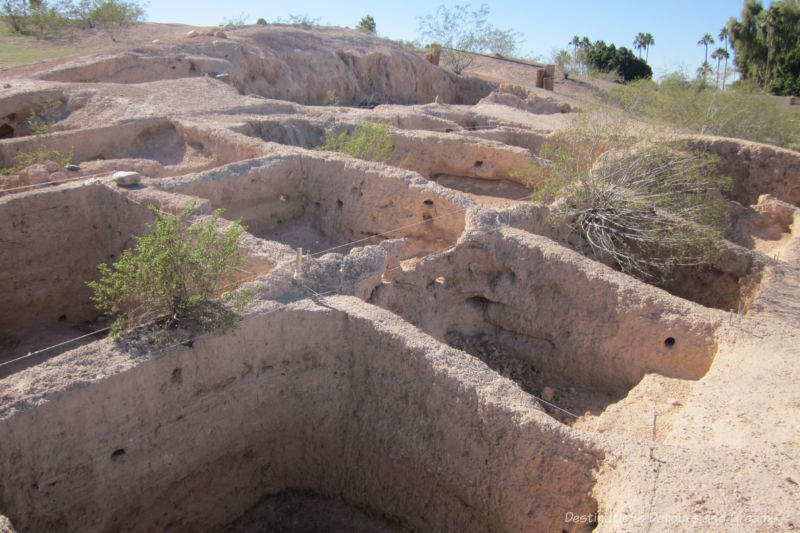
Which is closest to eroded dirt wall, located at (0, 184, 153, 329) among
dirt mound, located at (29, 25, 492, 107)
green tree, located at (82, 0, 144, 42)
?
dirt mound, located at (29, 25, 492, 107)

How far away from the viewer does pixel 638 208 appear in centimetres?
822

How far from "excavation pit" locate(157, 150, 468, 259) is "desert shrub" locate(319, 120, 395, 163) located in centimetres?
90

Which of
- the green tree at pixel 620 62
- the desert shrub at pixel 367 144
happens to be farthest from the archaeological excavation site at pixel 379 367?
the green tree at pixel 620 62

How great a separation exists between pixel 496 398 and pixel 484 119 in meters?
11.1

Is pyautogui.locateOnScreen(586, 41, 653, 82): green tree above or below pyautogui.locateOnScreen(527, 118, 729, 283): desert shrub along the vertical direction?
above

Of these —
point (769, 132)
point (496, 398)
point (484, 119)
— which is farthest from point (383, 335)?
point (769, 132)

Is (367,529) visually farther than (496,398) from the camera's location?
Yes

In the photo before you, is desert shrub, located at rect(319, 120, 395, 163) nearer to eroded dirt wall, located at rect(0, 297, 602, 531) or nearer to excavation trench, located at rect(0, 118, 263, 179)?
excavation trench, located at rect(0, 118, 263, 179)

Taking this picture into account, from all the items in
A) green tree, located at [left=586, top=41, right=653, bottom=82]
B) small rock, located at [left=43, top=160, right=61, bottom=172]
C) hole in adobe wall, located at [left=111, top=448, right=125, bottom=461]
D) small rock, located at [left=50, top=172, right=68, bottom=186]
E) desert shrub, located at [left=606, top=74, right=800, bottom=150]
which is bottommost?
hole in adobe wall, located at [left=111, top=448, right=125, bottom=461]

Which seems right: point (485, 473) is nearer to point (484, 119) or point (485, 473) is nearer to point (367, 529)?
point (367, 529)

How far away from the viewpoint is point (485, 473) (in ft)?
14.4

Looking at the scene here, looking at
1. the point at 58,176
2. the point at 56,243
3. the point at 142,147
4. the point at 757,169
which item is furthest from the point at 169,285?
the point at 757,169

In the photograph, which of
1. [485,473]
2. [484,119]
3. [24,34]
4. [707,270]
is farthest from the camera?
[24,34]

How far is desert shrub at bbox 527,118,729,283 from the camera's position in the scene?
25.4 ft
